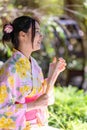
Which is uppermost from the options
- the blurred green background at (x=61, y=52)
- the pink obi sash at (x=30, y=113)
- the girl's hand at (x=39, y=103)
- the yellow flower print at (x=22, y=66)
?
the yellow flower print at (x=22, y=66)

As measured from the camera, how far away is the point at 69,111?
5531 millimetres

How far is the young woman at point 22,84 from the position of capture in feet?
10.5

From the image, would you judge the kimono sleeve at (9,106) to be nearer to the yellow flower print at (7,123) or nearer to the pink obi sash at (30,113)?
the yellow flower print at (7,123)

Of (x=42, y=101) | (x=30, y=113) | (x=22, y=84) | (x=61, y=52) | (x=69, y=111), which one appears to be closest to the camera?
(x=42, y=101)

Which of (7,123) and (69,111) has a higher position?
(7,123)

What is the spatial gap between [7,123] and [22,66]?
449mm

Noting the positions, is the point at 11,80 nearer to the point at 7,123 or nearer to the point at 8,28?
the point at 7,123

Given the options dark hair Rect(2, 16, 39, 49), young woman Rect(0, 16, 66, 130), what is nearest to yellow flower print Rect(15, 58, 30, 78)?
young woman Rect(0, 16, 66, 130)

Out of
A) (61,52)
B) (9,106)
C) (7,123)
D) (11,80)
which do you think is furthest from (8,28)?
(61,52)

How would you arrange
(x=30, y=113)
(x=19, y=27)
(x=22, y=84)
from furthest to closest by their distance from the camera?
1. (x=30, y=113)
2. (x=19, y=27)
3. (x=22, y=84)

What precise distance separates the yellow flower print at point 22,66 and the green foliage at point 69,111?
4.37ft

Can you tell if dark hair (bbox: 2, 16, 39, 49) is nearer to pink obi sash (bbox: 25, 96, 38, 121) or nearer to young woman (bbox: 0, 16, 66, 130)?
young woman (bbox: 0, 16, 66, 130)

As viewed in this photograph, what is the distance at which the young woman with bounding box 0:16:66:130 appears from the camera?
10.5 feet

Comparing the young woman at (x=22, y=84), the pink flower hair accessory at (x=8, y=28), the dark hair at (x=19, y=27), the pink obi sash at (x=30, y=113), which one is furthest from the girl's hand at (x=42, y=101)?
the pink flower hair accessory at (x=8, y=28)
